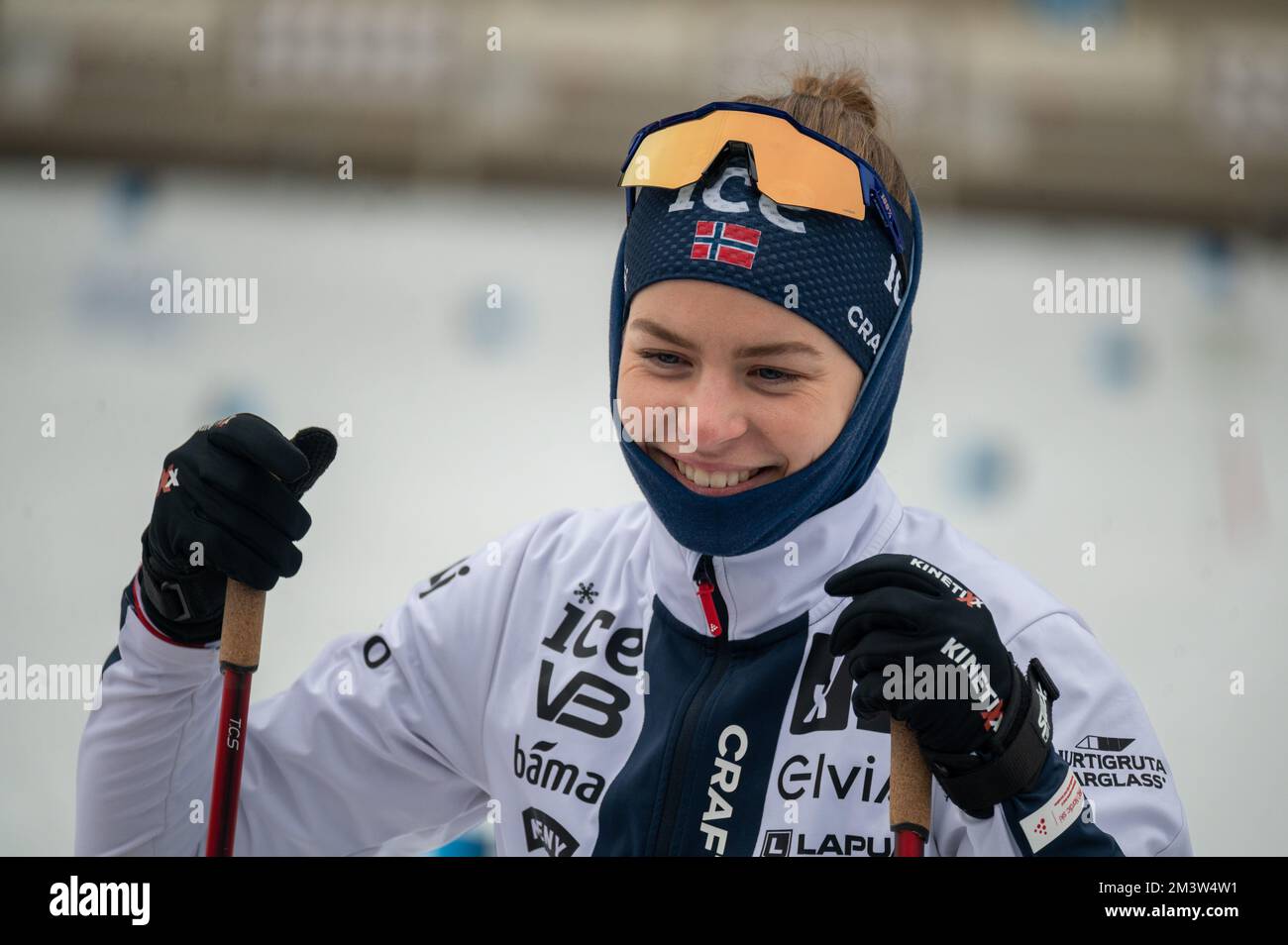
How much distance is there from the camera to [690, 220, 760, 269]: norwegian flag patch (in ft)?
3.28

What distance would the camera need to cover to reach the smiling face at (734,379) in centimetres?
99

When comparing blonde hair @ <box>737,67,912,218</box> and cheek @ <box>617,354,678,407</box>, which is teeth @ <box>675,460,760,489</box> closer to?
cheek @ <box>617,354,678,407</box>

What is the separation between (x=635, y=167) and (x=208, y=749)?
60 cm

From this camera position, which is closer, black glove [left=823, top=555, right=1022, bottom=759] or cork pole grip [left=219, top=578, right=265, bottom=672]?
black glove [left=823, top=555, right=1022, bottom=759]

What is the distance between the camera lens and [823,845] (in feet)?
3.27

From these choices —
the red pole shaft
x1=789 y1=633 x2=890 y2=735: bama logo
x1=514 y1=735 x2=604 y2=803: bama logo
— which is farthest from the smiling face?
the red pole shaft

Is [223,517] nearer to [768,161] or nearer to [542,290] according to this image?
[768,161]

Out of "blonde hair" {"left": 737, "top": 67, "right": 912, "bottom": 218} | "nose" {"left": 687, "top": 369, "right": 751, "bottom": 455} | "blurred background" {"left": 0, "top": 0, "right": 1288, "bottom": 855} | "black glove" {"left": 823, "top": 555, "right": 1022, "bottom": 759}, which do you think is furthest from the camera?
"blurred background" {"left": 0, "top": 0, "right": 1288, "bottom": 855}

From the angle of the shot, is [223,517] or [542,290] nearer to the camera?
[223,517]

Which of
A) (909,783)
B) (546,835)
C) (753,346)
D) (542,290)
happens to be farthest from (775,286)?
(542,290)

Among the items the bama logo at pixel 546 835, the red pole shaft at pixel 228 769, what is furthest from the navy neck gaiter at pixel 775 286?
the red pole shaft at pixel 228 769

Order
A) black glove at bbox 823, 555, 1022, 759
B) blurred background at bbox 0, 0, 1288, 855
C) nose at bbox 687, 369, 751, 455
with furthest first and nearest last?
1. blurred background at bbox 0, 0, 1288, 855
2. nose at bbox 687, 369, 751, 455
3. black glove at bbox 823, 555, 1022, 759

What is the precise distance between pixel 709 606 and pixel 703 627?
0.08 ft

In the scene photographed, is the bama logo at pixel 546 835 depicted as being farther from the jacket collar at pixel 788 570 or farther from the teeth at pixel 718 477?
the teeth at pixel 718 477
